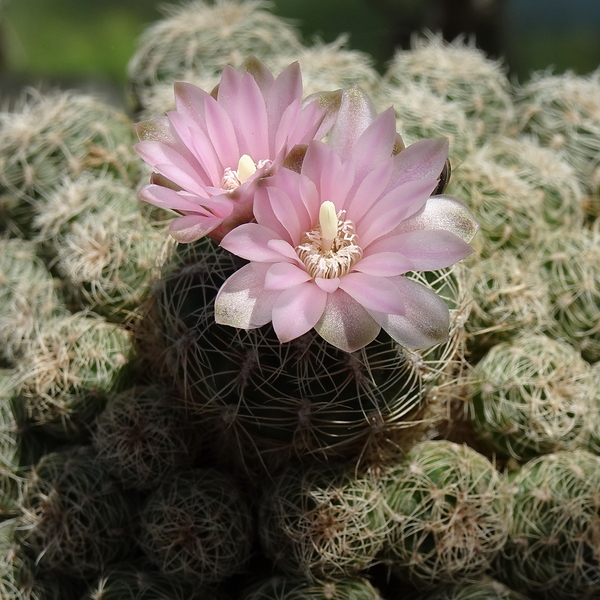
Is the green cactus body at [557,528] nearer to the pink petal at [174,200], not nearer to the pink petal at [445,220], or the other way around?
the pink petal at [445,220]

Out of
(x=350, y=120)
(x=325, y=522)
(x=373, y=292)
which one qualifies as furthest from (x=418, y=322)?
(x=325, y=522)

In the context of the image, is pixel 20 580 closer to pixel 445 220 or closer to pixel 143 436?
pixel 143 436

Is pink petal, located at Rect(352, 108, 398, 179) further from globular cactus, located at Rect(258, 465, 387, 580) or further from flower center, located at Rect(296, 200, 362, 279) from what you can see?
globular cactus, located at Rect(258, 465, 387, 580)

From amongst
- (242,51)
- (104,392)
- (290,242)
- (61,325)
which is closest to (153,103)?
(242,51)

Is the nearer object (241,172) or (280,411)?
(241,172)

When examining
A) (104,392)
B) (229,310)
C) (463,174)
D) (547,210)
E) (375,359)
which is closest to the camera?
(229,310)

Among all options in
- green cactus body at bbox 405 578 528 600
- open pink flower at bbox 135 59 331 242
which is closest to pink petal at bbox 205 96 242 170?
open pink flower at bbox 135 59 331 242

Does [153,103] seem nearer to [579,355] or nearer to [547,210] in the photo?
[547,210]

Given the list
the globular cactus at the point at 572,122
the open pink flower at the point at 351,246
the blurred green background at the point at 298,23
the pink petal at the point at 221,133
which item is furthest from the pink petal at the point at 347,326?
the blurred green background at the point at 298,23
